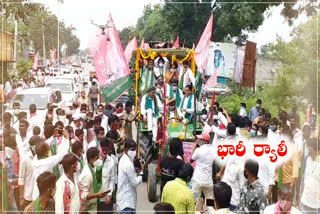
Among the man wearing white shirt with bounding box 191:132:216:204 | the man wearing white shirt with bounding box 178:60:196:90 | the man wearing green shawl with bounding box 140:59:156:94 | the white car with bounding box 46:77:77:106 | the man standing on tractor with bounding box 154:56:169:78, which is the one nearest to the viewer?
the man wearing white shirt with bounding box 191:132:216:204

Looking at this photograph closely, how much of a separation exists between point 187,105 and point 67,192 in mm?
5232

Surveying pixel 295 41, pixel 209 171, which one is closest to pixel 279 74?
pixel 295 41

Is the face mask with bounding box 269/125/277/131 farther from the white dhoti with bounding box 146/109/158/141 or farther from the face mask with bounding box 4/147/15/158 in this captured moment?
the face mask with bounding box 4/147/15/158

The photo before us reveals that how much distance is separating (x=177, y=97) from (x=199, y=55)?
2289 mm

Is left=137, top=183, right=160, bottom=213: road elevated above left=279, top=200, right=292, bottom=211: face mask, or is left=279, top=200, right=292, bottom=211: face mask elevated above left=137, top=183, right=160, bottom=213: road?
left=279, top=200, right=292, bottom=211: face mask

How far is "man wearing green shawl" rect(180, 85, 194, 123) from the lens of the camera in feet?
30.3

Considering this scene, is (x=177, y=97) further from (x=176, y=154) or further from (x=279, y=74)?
(x=279, y=74)

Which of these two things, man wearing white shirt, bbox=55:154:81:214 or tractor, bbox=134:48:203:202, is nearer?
man wearing white shirt, bbox=55:154:81:214

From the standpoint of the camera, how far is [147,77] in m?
10.3

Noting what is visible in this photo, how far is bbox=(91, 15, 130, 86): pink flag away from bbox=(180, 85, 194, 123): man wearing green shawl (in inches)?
74.5

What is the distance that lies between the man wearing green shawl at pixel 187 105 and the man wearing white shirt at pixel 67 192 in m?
4.89

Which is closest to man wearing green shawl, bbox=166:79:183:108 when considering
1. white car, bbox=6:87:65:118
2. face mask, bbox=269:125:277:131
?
face mask, bbox=269:125:277:131

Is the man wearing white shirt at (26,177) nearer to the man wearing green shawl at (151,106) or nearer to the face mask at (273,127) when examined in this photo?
the man wearing green shawl at (151,106)

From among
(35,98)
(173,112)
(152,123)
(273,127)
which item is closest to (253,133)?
(273,127)
